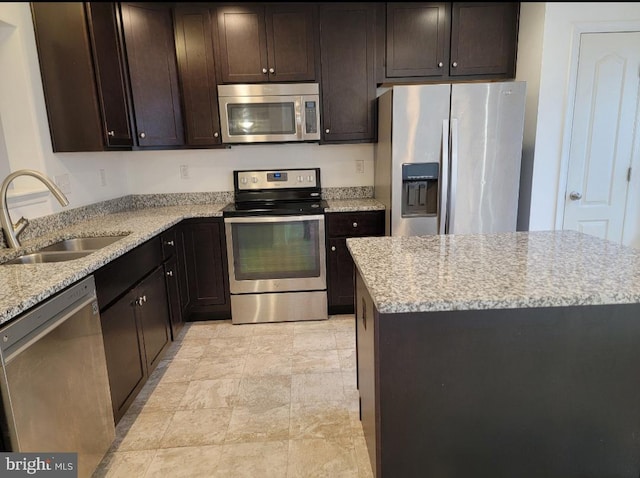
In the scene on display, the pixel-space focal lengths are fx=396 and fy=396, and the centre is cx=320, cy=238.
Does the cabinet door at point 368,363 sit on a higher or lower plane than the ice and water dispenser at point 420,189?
lower

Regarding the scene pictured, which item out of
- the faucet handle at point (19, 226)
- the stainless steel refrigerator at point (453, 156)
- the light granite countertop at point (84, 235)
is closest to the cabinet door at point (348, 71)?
the stainless steel refrigerator at point (453, 156)

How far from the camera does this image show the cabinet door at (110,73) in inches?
93.4

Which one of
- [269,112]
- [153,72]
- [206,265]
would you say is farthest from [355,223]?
[153,72]

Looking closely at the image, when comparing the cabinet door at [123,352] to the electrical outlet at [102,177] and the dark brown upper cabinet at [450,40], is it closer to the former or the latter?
the electrical outlet at [102,177]

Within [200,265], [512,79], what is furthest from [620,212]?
[200,265]

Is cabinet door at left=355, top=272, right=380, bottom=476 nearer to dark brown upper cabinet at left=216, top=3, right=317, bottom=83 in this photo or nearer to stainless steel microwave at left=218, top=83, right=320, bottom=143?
stainless steel microwave at left=218, top=83, right=320, bottom=143

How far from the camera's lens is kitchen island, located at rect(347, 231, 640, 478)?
1.18m

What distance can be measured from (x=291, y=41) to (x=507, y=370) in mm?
2683

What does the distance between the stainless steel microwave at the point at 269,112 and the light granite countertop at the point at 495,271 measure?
1.52m

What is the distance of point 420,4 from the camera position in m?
2.93

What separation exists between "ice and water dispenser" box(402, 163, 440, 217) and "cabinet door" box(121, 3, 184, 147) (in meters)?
1.77

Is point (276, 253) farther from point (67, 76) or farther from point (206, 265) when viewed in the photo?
point (67, 76)

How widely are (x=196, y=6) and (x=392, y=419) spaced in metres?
3.01

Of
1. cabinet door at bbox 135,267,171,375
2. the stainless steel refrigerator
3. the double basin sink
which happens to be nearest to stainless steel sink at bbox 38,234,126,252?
the double basin sink
